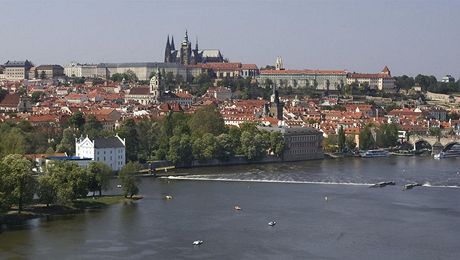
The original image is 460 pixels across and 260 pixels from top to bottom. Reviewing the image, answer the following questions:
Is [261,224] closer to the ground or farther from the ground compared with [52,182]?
closer to the ground

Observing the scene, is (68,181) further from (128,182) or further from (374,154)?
(374,154)

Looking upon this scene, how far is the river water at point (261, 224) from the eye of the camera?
557 inches

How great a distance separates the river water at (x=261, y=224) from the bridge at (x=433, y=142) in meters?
10.5

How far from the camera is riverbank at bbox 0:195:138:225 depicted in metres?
16.3

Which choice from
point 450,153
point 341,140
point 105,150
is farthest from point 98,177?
point 450,153

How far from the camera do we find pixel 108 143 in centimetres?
2473

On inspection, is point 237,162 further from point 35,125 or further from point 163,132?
point 35,125

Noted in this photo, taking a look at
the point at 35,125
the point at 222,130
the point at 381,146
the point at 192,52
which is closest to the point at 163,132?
the point at 222,130

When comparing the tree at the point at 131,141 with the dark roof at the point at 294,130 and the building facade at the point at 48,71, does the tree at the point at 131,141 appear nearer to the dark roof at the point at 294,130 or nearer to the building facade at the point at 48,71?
the dark roof at the point at 294,130

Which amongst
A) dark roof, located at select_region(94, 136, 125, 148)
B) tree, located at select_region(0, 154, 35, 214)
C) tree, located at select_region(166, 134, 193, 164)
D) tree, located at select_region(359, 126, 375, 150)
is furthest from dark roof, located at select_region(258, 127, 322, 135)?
tree, located at select_region(0, 154, 35, 214)

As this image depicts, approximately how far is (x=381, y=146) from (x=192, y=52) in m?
37.9

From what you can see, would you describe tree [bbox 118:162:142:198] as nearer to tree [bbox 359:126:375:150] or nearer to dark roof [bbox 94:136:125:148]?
dark roof [bbox 94:136:125:148]

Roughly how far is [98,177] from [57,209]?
5.81ft

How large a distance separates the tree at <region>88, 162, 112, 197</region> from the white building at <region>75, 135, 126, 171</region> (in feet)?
15.1
